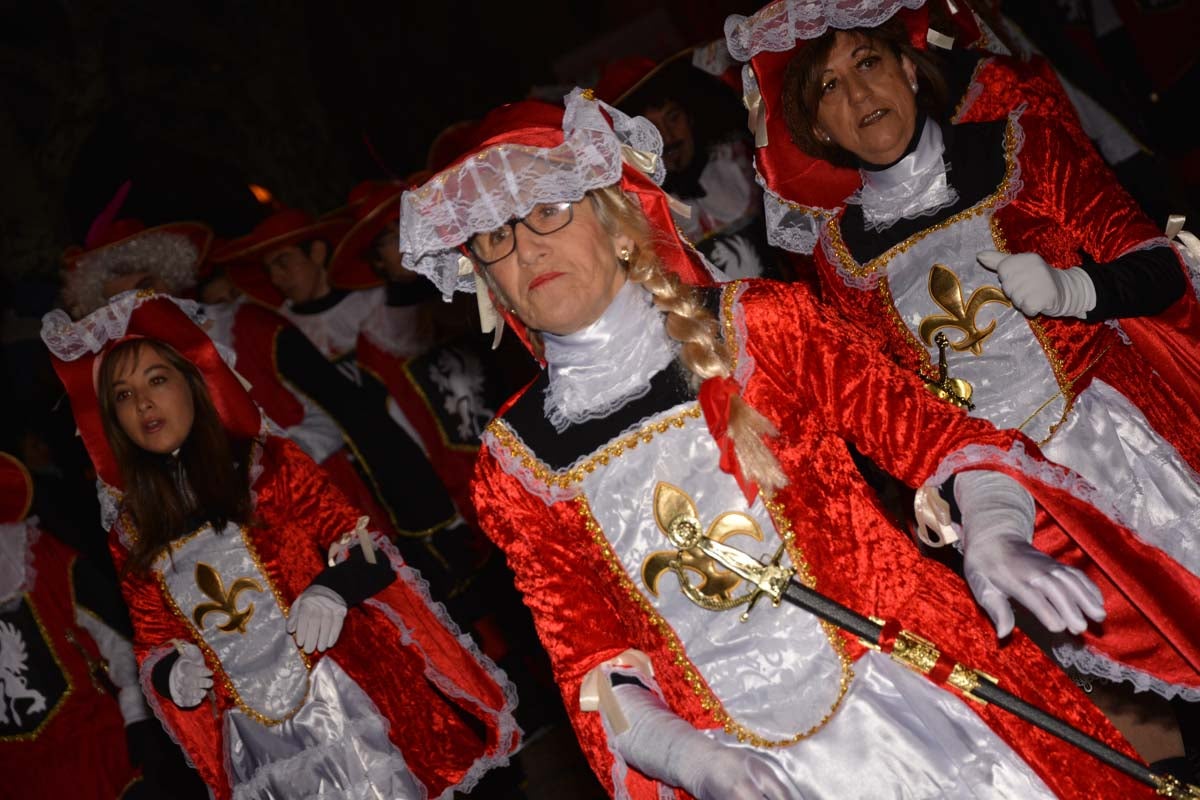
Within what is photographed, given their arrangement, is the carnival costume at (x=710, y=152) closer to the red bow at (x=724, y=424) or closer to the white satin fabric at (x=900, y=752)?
the red bow at (x=724, y=424)

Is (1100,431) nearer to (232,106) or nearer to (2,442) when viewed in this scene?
(2,442)

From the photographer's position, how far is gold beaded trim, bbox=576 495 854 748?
2473mm

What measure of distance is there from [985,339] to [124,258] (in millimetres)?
4382

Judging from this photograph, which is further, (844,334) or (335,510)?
(335,510)

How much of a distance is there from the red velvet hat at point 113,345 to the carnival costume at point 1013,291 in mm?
2035

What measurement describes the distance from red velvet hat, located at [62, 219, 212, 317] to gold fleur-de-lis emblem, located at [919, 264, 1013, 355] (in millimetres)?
4011

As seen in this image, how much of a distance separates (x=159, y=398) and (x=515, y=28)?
8450 millimetres

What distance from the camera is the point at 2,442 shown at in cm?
823

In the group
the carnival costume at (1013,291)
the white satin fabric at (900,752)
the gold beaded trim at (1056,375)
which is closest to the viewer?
the white satin fabric at (900,752)

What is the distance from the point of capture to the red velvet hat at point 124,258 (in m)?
6.20

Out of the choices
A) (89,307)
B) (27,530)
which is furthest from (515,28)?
(27,530)

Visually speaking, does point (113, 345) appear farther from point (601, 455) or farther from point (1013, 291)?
point (1013, 291)

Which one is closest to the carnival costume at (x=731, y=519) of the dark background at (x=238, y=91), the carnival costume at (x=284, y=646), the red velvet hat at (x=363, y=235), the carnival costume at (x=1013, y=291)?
the carnival costume at (x=1013, y=291)

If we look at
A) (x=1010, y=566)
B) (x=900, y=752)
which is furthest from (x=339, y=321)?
(x=1010, y=566)
